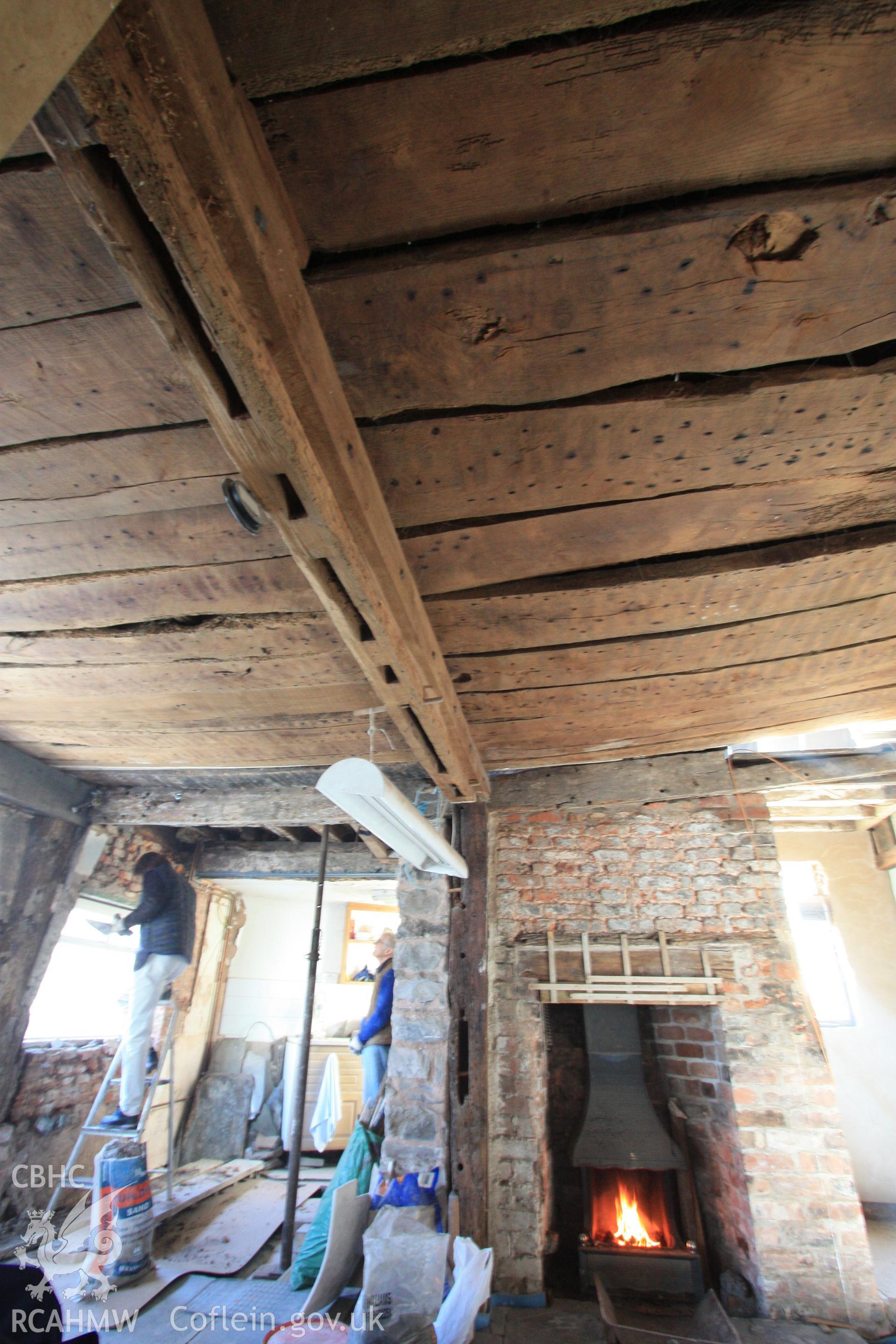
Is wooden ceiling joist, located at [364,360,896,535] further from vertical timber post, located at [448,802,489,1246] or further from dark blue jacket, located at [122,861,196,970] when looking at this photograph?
dark blue jacket, located at [122,861,196,970]

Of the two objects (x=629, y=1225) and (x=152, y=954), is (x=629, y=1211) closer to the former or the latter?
(x=629, y=1225)

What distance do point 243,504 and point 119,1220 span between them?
3.86 metres

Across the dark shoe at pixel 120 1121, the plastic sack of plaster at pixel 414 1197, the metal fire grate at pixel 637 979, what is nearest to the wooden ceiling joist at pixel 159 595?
the metal fire grate at pixel 637 979

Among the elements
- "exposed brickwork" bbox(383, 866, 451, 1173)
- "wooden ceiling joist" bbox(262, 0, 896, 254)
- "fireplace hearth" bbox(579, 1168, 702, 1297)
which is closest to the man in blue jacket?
"exposed brickwork" bbox(383, 866, 451, 1173)

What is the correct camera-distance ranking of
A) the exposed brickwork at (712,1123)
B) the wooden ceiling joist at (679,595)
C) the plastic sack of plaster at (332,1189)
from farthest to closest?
the plastic sack of plaster at (332,1189) < the exposed brickwork at (712,1123) < the wooden ceiling joist at (679,595)

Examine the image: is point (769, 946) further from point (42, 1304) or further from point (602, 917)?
point (42, 1304)

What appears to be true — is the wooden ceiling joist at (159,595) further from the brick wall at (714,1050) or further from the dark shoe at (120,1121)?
the dark shoe at (120,1121)

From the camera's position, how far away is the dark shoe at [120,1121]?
12.2 ft

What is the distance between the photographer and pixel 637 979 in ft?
10.3

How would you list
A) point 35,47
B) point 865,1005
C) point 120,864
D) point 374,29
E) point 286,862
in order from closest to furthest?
point 35,47, point 374,29, point 120,864, point 865,1005, point 286,862

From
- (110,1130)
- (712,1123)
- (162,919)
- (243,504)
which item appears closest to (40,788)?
(162,919)

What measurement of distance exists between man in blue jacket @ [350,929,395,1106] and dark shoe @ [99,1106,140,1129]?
1.35 meters

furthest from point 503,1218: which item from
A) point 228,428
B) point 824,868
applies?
point 824,868

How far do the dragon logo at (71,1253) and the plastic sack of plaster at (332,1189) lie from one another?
92 centimetres
